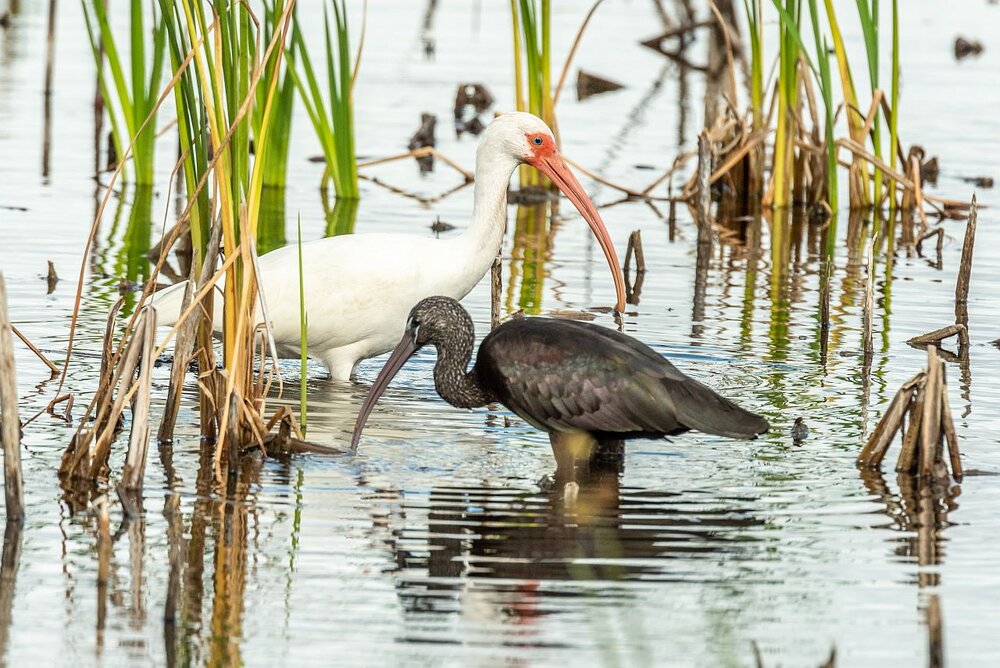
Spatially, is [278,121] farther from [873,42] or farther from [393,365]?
[393,365]

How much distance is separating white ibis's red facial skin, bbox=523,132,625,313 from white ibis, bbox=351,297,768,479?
1664mm

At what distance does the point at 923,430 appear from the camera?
6371 millimetres

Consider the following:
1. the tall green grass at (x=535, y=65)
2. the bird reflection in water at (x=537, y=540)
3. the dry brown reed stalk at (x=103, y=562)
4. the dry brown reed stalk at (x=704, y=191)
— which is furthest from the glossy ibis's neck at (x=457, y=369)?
the tall green grass at (x=535, y=65)

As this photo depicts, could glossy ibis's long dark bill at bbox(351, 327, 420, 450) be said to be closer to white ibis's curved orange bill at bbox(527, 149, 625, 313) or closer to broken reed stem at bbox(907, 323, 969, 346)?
white ibis's curved orange bill at bbox(527, 149, 625, 313)

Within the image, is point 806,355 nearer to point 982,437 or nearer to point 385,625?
point 982,437

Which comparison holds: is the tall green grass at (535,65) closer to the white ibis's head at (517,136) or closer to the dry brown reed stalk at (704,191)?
the dry brown reed stalk at (704,191)

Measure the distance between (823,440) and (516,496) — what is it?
147cm

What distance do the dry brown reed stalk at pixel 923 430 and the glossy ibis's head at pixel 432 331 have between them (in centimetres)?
A: 161

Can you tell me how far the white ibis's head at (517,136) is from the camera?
852 cm

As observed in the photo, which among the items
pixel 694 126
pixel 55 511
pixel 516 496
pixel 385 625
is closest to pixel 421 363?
pixel 516 496

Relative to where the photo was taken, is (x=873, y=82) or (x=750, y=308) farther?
(x=873, y=82)

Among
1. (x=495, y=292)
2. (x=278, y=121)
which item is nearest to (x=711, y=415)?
(x=495, y=292)

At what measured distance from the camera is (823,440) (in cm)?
714

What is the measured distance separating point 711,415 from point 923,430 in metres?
0.76
